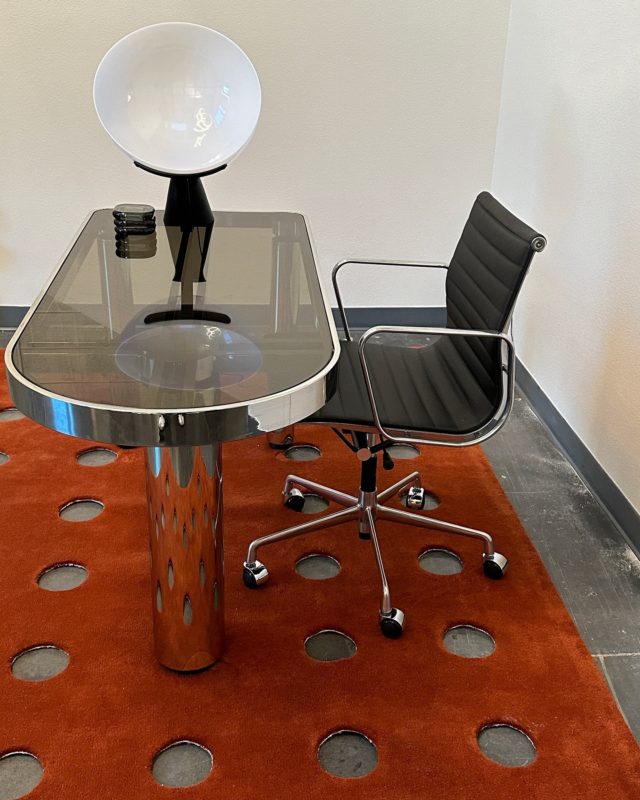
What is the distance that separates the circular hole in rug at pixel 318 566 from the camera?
2.31m

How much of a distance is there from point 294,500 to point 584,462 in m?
1.02

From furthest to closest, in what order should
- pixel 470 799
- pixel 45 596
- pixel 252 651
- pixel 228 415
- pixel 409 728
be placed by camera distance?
pixel 45 596, pixel 252 651, pixel 409 728, pixel 470 799, pixel 228 415

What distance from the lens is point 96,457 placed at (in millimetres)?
2865

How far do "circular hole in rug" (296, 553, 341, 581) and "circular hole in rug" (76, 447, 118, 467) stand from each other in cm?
84

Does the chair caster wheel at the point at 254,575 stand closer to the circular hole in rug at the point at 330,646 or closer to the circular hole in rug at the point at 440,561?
the circular hole in rug at the point at 330,646

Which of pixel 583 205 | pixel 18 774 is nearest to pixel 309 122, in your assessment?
pixel 583 205

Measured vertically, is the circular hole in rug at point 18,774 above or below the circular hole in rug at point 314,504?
below

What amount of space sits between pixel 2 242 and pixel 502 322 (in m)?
2.69

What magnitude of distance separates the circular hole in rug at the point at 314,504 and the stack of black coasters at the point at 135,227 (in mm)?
897

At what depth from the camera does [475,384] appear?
225 cm

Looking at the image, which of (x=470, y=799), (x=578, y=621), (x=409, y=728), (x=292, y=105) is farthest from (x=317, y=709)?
(x=292, y=105)

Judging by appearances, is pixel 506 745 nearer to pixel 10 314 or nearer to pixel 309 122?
pixel 309 122

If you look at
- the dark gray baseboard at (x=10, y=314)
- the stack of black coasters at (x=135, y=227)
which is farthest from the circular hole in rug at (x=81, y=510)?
the dark gray baseboard at (x=10, y=314)

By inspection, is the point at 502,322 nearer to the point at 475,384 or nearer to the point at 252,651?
the point at 475,384
